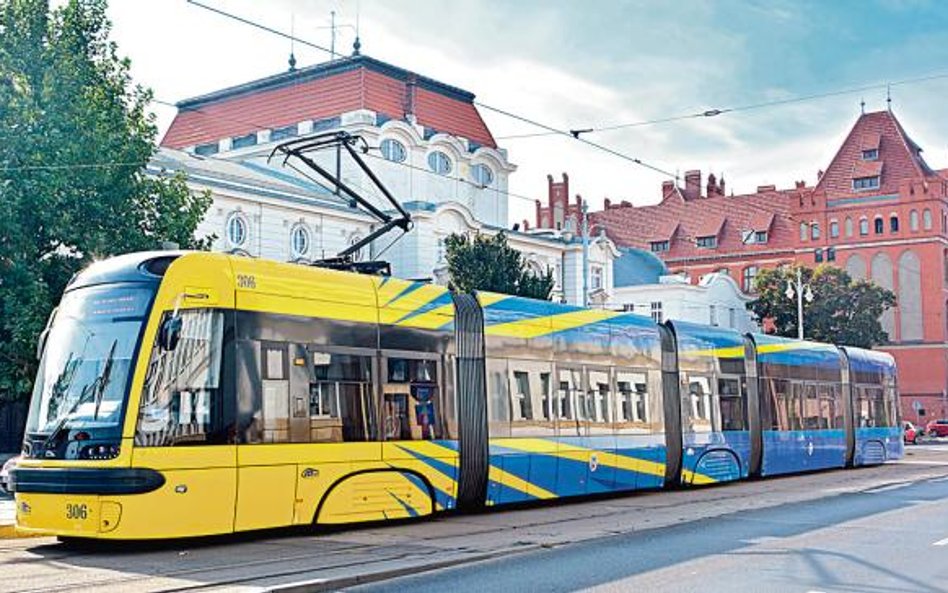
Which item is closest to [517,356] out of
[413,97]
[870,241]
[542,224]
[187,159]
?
[187,159]

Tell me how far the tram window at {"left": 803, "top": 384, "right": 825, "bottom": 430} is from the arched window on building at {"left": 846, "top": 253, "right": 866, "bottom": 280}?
208 feet

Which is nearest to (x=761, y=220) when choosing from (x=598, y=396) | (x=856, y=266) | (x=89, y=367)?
(x=856, y=266)

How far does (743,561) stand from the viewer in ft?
40.6

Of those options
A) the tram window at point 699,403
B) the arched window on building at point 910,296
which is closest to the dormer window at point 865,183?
the arched window on building at point 910,296

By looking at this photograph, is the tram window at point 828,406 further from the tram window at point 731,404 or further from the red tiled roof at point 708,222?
the red tiled roof at point 708,222

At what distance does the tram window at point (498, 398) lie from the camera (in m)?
17.4

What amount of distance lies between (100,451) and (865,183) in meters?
87.4

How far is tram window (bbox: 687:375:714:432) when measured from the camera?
911 inches

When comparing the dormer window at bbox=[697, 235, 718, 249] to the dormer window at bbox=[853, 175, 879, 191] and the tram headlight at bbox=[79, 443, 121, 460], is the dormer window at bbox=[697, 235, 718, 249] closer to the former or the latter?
the dormer window at bbox=[853, 175, 879, 191]

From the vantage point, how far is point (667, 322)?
23188 mm

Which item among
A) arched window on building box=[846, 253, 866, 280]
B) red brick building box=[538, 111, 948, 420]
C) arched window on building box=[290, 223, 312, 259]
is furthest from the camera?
arched window on building box=[846, 253, 866, 280]

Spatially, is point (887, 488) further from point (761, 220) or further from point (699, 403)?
point (761, 220)

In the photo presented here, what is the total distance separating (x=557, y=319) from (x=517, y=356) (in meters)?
1.40

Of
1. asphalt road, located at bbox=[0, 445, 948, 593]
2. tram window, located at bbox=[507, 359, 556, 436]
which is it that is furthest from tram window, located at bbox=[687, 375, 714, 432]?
tram window, located at bbox=[507, 359, 556, 436]
